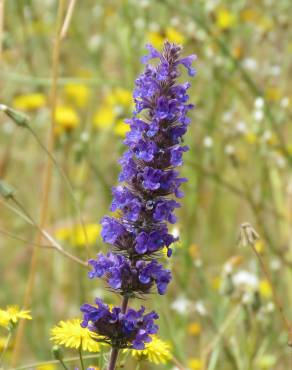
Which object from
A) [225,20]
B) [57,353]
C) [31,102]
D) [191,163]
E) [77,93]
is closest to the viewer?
[57,353]

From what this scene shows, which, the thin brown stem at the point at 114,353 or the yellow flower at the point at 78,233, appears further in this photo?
the yellow flower at the point at 78,233

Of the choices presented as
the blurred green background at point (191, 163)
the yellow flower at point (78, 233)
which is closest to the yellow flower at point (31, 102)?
the blurred green background at point (191, 163)

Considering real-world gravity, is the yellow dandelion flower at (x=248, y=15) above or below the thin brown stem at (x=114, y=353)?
above

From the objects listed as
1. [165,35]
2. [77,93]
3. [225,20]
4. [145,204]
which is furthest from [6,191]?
[77,93]

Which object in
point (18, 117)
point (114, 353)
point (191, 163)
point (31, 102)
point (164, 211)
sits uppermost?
point (31, 102)

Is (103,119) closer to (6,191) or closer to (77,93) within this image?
(77,93)

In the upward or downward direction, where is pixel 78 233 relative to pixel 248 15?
downward

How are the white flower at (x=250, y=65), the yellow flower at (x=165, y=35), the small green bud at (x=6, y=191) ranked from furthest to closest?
the white flower at (x=250, y=65), the yellow flower at (x=165, y=35), the small green bud at (x=6, y=191)

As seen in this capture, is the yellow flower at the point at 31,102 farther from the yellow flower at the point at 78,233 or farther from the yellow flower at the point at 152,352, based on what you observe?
the yellow flower at the point at 152,352

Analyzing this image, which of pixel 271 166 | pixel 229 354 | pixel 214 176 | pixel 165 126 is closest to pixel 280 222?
pixel 271 166
